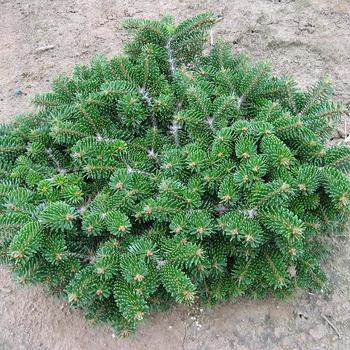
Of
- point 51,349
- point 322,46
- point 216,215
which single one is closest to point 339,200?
point 216,215

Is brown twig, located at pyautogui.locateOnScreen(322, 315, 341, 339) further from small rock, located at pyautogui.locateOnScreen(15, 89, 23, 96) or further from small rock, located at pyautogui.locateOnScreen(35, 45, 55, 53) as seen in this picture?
small rock, located at pyautogui.locateOnScreen(35, 45, 55, 53)

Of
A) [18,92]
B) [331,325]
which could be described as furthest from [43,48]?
[331,325]

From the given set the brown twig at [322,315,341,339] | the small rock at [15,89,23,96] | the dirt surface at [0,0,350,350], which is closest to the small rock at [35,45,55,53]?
the dirt surface at [0,0,350,350]

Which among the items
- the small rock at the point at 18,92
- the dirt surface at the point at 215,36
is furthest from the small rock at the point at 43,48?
the small rock at the point at 18,92

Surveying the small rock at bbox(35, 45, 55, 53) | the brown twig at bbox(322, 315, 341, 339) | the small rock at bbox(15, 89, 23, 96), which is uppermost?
the small rock at bbox(35, 45, 55, 53)

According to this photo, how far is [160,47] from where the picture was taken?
2803mm

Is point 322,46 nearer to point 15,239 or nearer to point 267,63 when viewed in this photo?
point 267,63

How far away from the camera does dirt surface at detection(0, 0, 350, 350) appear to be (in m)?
2.55

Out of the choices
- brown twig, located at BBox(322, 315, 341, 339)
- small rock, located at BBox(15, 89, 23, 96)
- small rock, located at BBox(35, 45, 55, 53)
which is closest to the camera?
brown twig, located at BBox(322, 315, 341, 339)

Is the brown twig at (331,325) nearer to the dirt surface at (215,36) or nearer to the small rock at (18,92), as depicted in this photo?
the dirt surface at (215,36)

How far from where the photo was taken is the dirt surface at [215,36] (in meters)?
2.55

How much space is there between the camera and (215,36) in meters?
4.20

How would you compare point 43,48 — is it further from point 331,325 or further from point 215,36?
point 331,325

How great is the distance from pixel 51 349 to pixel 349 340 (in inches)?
65.0
